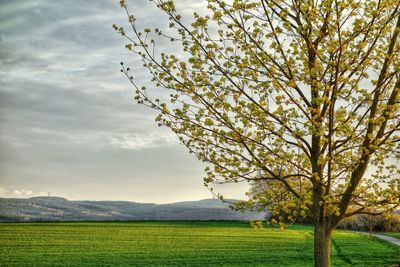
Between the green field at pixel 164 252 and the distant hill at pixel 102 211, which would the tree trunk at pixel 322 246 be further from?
the distant hill at pixel 102 211

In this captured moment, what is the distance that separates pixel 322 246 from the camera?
9.69 meters

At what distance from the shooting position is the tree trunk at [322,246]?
31.7 feet

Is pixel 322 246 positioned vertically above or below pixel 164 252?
above

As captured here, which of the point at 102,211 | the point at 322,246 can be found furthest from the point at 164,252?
the point at 102,211

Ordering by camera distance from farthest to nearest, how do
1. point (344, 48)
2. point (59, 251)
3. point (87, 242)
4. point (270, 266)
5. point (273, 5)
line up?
point (87, 242)
point (59, 251)
point (270, 266)
point (273, 5)
point (344, 48)

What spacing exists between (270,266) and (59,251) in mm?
16394

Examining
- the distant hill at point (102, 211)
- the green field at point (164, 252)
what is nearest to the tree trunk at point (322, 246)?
the green field at point (164, 252)

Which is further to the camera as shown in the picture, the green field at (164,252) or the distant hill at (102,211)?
the distant hill at (102,211)

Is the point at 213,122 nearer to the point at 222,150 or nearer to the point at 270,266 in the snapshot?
the point at 222,150

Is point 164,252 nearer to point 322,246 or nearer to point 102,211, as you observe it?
point 322,246

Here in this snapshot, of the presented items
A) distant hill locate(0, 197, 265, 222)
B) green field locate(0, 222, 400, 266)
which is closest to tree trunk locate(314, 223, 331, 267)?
green field locate(0, 222, 400, 266)

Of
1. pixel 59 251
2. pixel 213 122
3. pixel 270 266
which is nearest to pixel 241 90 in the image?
pixel 213 122

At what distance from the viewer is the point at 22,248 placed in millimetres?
35625

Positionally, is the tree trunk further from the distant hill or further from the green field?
the distant hill
